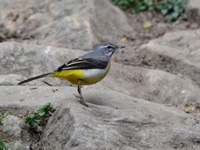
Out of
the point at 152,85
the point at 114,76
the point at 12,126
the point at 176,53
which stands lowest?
the point at 152,85

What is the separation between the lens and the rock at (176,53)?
884cm

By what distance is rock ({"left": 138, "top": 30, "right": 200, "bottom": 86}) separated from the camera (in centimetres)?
884

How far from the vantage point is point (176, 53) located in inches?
359

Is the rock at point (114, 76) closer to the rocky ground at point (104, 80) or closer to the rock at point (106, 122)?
the rocky ground at point (104, 80)

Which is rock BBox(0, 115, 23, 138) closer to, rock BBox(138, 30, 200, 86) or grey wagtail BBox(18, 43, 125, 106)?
grey wagtail BBox(18, 43, 125, 106)

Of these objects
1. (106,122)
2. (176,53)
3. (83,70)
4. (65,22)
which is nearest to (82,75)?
(83,70)

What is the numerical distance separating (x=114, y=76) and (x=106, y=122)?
9.61 ft

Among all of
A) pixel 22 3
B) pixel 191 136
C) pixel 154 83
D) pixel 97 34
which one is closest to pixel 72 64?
pixel 191 136

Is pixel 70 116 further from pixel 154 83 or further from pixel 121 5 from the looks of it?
pixel 121 5

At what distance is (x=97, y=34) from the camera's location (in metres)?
9.54

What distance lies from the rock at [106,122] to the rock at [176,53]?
2339 mm

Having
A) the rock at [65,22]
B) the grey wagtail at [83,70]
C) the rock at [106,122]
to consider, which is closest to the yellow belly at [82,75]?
the grey wagtail at [83,70]

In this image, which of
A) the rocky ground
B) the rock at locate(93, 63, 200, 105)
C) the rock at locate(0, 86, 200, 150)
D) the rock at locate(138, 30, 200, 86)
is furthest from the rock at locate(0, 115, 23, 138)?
the rock at locate(138, 30, 200, 86)

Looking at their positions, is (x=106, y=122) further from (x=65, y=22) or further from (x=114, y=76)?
(x=65, y=22)
